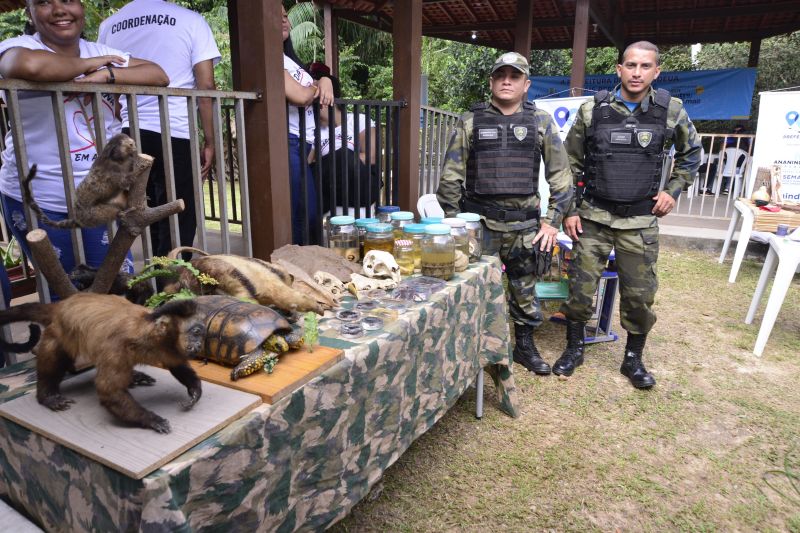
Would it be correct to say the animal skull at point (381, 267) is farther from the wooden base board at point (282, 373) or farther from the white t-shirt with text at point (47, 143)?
the white t-shirt with text at point (47, 143)

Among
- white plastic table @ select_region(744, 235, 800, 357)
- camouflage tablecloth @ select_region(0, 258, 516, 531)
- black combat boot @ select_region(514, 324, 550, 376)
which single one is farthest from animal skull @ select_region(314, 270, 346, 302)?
white plastic table @ select_region(744, 235, 800, 357)

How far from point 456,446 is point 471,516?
552mm

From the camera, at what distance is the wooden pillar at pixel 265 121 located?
249 centimetres

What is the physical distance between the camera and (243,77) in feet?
8.50

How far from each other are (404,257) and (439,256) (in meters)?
0.19

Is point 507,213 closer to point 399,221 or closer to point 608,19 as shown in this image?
point 399,221

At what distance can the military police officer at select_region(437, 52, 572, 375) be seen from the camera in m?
3.43

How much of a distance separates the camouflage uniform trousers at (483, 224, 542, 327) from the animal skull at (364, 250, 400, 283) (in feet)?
4.54

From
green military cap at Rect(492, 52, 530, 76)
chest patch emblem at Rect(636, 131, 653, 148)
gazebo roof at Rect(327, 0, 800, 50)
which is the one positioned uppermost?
gazebo roof at Rect(327, 0, 800, 50)

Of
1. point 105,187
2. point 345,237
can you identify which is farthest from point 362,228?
point 105,187

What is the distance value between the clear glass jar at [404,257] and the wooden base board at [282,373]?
1.01 meters

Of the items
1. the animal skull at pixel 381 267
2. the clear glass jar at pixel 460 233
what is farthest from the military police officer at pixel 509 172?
the animal skull at pixel 381 267

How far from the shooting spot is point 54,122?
191 cm

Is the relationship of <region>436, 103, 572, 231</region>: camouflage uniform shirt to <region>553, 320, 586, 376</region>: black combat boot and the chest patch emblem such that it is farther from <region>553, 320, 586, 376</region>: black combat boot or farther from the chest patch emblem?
<region>553, 320, 586, 376</region>: black combat boot
